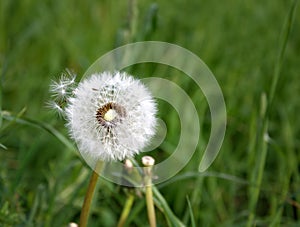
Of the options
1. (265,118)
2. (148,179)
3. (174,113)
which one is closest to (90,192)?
(148,179)

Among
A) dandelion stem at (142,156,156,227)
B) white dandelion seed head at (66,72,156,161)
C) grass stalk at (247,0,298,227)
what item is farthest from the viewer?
grass stalk at (247,0,298,227)

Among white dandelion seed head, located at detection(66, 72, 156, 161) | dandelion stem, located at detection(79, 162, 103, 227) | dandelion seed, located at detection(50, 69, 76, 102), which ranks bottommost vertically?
dandelion stem, located at detection(79, 162, 103, 227)

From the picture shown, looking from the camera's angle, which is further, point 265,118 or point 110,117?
point 265,118

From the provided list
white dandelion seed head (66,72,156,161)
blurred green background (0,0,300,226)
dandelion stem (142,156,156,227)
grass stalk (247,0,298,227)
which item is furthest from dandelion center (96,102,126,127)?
grass stalk (247,0,298,227)

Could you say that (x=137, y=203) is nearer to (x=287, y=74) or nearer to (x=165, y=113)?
(x=165, y=113)

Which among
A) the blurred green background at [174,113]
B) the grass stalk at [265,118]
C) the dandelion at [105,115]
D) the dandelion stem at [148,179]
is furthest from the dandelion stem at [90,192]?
the grass stalk at [265,118]

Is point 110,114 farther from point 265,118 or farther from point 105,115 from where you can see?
point 265,118

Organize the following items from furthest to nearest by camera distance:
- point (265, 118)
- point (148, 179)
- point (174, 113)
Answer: point (174, 113) → point (265, 118) → point (148, 179)

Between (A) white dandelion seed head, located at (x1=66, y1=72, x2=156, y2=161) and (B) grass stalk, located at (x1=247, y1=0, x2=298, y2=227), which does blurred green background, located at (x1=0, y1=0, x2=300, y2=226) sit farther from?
(A) white dandelion seed head, located at (x1=66, y1=72, x2=156, y2=161)
